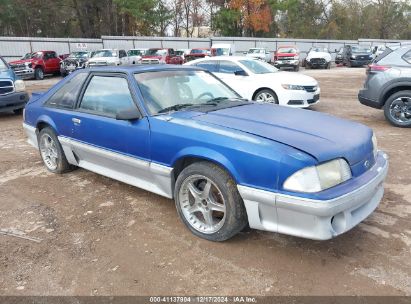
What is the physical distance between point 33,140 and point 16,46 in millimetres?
24888

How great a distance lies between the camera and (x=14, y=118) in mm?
9992

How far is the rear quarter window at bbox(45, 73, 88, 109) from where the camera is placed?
15.4ft

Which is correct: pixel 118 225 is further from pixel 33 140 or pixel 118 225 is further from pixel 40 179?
pixel 33 140

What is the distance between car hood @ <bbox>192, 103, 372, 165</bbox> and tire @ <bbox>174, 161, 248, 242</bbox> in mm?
471

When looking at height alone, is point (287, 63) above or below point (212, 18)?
below

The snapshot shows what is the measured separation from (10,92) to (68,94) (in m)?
5.73

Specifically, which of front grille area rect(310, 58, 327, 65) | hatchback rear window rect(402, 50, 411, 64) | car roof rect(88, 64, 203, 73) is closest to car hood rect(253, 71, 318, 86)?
hatchback rear window rect(402, 50, 411, 64)

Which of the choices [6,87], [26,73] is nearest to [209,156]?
[6,87]

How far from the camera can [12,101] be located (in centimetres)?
952

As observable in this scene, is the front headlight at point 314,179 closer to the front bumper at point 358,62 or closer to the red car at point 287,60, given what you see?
the red car at point 287,60

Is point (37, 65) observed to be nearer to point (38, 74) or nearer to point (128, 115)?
point (38, 74)

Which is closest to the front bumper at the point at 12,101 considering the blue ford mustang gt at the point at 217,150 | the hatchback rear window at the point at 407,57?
the blue ford mustang gt at the point at 217,150

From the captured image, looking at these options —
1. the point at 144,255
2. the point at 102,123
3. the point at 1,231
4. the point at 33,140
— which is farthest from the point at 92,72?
the point at 144,255

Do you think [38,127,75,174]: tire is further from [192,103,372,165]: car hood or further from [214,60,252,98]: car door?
[214,60,252,98]: car door
